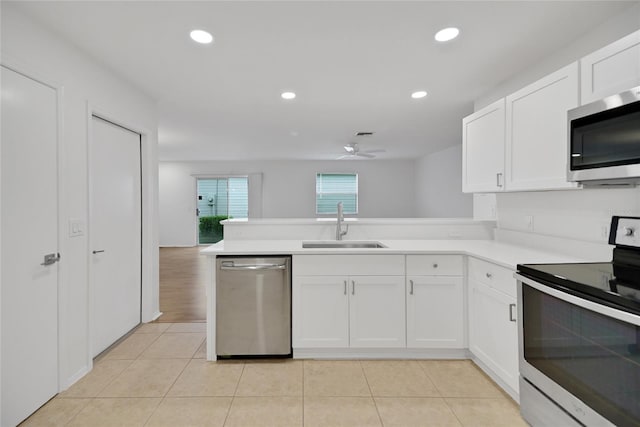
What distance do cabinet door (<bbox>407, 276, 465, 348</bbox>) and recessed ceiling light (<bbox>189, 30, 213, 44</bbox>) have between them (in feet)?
7.28

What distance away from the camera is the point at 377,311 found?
2.45 m

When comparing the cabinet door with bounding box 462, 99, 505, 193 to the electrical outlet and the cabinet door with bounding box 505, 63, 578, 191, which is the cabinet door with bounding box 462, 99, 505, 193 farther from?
the electrical outlet

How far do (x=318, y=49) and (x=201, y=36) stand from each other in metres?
0.80

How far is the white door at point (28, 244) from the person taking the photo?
1687 millimetres

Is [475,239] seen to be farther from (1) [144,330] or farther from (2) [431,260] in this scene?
(1) [144,330]

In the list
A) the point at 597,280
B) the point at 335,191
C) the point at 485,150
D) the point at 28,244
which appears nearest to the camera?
the point at 597,280

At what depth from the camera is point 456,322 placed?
243 centimetres

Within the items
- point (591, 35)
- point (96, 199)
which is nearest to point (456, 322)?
point (591, 35)

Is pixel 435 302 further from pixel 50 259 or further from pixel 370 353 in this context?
pixel 50 259

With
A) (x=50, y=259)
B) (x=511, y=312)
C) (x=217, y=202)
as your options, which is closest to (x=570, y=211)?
(x=511, y=312)

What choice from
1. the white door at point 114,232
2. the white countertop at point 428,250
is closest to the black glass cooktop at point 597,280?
the white countertop at point 428,250

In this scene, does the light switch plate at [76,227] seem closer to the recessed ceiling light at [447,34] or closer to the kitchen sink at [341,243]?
the kitchen sink at [341,243]

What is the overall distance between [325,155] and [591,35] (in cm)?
590

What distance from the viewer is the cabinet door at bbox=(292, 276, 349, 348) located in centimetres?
245
